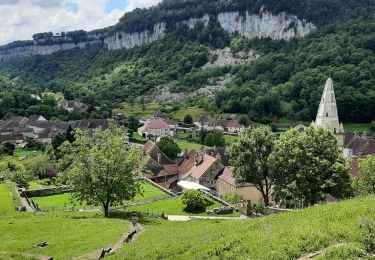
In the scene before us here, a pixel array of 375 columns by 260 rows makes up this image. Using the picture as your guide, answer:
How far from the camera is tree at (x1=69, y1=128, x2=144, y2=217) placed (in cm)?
3366

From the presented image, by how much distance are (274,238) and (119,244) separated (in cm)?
864

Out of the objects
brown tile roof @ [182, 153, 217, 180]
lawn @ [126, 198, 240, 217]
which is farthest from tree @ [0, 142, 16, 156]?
lawn @ [126, 198, 240, 217]

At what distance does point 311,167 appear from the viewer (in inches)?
1389

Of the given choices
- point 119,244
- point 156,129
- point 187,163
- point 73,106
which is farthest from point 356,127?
point 119,244

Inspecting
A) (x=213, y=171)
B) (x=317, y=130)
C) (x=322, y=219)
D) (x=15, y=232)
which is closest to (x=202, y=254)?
(x=322, y=219)

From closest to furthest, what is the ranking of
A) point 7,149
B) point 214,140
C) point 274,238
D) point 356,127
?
point 274,238, point 7,149, point 214,140, point 356,127

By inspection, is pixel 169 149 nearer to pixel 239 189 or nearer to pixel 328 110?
pixel 239 189

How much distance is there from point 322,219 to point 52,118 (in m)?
114

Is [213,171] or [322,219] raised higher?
[322,219]

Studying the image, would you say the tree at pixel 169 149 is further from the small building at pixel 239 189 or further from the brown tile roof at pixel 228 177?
the small building at pixel 239 189

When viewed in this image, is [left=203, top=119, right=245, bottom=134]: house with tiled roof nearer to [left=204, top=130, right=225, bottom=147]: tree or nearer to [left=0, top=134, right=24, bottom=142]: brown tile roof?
[left=204, top=130, right=225, bottom=147]: tree

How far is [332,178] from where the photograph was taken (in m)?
34.8

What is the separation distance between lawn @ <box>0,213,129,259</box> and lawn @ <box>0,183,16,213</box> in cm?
354

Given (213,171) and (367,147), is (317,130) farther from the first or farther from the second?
(367,147)
